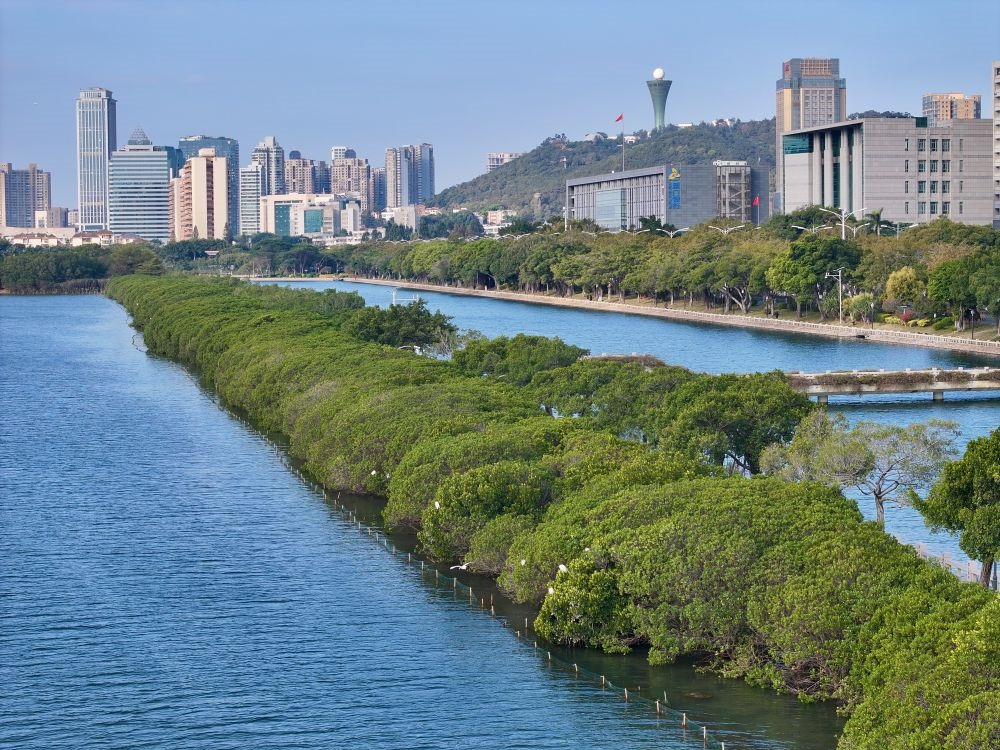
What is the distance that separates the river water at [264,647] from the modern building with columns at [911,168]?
105m

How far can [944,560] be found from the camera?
1332 inches

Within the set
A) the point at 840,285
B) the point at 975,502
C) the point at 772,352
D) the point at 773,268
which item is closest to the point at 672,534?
the point at 975,502

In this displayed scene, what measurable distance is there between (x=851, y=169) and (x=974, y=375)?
282 ft

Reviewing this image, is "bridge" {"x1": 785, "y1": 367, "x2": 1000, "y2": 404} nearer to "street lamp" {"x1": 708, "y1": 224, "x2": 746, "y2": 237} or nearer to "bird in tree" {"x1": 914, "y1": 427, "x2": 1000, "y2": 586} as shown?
"bird in tree" {"x1": 914, "y1": 427, "x2": 1000, "y2": 586}

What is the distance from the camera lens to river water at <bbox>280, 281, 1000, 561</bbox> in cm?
5913

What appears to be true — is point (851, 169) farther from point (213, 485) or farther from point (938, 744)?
point (938, 744)

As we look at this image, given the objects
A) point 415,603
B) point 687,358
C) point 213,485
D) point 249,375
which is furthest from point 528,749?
point 687,358

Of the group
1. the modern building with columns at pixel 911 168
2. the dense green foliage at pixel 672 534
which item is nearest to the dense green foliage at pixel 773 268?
the modern building with columns at pixel 911 168

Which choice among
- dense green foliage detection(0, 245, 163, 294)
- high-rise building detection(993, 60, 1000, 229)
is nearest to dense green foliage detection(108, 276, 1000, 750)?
high-rise building detection(993, 60, 1000, 229)

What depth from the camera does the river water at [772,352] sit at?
59.1m

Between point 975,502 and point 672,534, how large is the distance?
5.61 metres

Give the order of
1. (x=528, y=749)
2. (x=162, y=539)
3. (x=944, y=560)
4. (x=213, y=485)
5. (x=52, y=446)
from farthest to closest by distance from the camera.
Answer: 1. (x=52, y=446)
2. (x=213, y=485)
3. (x=162, y=539)
4. (x=944, y=560)
5. (x=528, y=749)

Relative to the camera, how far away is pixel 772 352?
3568 inches

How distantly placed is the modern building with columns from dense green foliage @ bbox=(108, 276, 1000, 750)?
3834 inches
